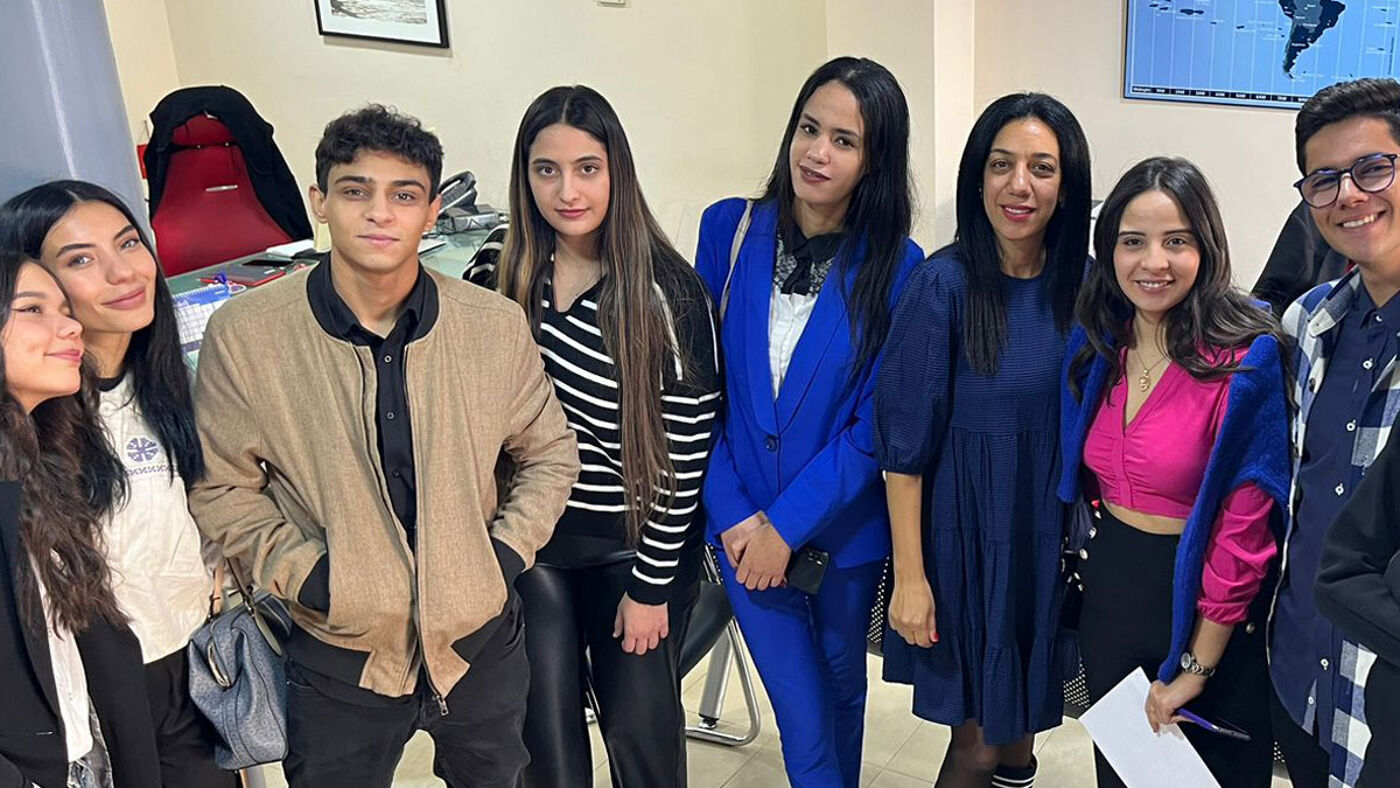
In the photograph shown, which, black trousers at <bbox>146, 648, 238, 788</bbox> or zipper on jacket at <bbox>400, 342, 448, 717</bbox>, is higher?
zipper on jacket at <bbox>400, 342, 448, 717</bbox>

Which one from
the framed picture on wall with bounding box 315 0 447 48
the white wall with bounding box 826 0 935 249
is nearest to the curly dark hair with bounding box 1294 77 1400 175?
the white wall with bounding box 826 0 935 249

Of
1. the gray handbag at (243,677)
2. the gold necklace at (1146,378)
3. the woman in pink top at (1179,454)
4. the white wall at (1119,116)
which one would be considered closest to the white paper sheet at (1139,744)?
the woman in pink top at (1179,454)

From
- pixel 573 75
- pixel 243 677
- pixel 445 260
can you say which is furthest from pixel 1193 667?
pixel 573 75

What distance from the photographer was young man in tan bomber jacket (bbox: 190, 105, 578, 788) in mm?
1798

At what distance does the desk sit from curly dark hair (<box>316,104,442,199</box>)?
1.62m

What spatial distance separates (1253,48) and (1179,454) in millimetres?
1914

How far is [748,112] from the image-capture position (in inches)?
161

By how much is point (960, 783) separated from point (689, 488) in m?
0.75

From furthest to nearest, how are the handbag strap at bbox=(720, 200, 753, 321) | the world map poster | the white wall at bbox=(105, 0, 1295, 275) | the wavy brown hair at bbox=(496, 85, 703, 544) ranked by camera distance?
the white wall at bbox=(105, 0, 1295, 275), the world map poster, the handbag strap at bbox=(720, 200, 753, 321), the wavy brown hair at bbox=(496, 85, 703, 544)

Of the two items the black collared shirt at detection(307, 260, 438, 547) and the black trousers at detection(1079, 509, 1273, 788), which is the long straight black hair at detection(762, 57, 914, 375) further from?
the black collared shirt at detection(307, 260, 438, 547)

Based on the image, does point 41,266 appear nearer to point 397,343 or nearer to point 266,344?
point 266,344

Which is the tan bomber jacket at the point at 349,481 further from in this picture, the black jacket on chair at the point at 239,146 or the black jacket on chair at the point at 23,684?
the black jacket on chair at the point at 239,146

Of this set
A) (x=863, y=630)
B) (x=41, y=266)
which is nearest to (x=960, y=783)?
(x=863, y=630)

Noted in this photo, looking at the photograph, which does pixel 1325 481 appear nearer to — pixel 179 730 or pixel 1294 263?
pixel 1294 263
